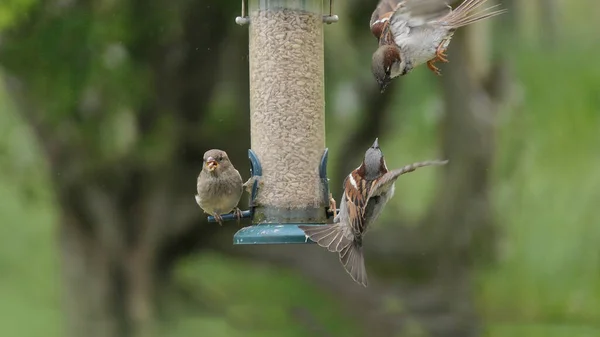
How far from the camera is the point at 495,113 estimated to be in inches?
346

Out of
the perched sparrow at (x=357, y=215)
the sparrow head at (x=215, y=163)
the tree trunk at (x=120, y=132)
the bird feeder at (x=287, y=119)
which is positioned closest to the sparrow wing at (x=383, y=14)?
the bird feeder at (x=287, y=119)

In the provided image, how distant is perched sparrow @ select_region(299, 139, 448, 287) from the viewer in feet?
16.7

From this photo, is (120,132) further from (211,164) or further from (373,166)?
(373,166)

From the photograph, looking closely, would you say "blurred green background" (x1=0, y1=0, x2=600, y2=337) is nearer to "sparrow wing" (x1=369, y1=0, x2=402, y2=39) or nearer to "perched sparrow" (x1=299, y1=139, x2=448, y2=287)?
"sparrow wing" (x1=369, y1=0, x2=402, y2=39)

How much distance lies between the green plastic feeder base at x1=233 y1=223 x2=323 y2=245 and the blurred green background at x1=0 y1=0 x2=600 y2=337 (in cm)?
270

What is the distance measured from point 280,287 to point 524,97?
3146 millimetres

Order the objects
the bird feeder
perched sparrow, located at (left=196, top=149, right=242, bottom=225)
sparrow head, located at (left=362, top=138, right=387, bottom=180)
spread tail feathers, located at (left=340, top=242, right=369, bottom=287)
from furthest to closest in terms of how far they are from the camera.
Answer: perched sparrow, located at (left=196, top=149, right=242, bottom=225), the bird feeder, sparrow head, located at (left=362, top=138, right=387, bottom=180), spread tail feathers, located at (left=340, top=242, right=369, bottom=287)

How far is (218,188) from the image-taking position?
18.5 ft

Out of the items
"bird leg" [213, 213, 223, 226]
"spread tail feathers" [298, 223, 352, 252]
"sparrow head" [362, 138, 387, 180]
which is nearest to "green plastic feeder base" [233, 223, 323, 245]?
"spread tail feathers" [298, 223, 352, 252]

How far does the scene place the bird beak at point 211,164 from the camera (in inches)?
224

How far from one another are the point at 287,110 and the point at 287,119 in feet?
0.16

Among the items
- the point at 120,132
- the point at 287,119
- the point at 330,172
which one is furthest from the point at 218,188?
the point at 330,172

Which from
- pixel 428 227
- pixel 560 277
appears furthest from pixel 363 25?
pixel 560 277

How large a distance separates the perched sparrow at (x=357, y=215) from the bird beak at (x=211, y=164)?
2.51 ft
